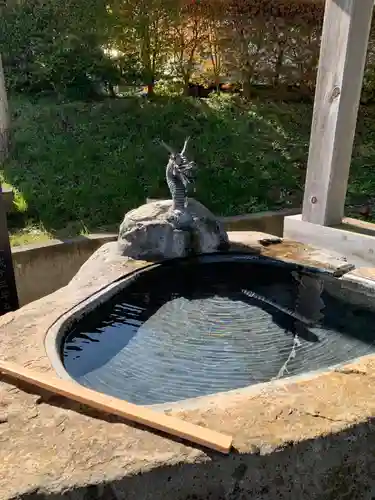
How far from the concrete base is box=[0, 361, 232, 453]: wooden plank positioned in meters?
2.67

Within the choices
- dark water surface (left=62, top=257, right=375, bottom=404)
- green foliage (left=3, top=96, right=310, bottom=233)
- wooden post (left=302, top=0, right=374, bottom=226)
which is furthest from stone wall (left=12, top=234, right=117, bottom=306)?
wooden post (left=302, top=0, right=374, bottom=226)

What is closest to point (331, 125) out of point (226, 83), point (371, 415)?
point (371, 415)

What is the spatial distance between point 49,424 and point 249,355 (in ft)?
4.02

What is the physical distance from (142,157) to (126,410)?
5.85 m

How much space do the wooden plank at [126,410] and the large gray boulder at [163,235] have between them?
181cm

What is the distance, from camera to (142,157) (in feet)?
24.7

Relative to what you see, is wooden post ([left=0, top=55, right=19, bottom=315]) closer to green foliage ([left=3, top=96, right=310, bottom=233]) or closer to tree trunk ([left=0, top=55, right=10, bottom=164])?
green foliage ([left=3, top=96, right=310, bottom=233])

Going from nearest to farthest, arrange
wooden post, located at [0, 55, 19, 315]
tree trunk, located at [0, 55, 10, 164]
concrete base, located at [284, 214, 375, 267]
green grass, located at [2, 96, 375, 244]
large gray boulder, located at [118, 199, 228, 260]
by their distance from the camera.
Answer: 1. wooden post, located at [0, 55, 19, 315]
2. large gray boulder, located at [118, 199, 228, 260]
3. concrete base, located at [284, 214, 375, 267]
4. green grass, located at [2, 96, 375, 244]
5. tree trunk, located at [0, 55, 10, 164]

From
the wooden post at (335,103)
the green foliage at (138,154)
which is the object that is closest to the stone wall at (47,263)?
→ the green foliage at (138,154)

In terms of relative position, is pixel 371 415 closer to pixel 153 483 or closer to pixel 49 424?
pixel 153 483

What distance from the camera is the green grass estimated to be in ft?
21.2

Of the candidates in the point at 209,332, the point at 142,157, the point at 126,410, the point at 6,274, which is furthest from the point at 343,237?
the point at 142,157

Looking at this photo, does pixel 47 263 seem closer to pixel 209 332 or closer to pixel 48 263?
pixel 48 263

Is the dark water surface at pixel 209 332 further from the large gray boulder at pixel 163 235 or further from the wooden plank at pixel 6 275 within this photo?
the wooden plank at pixel 6 275
